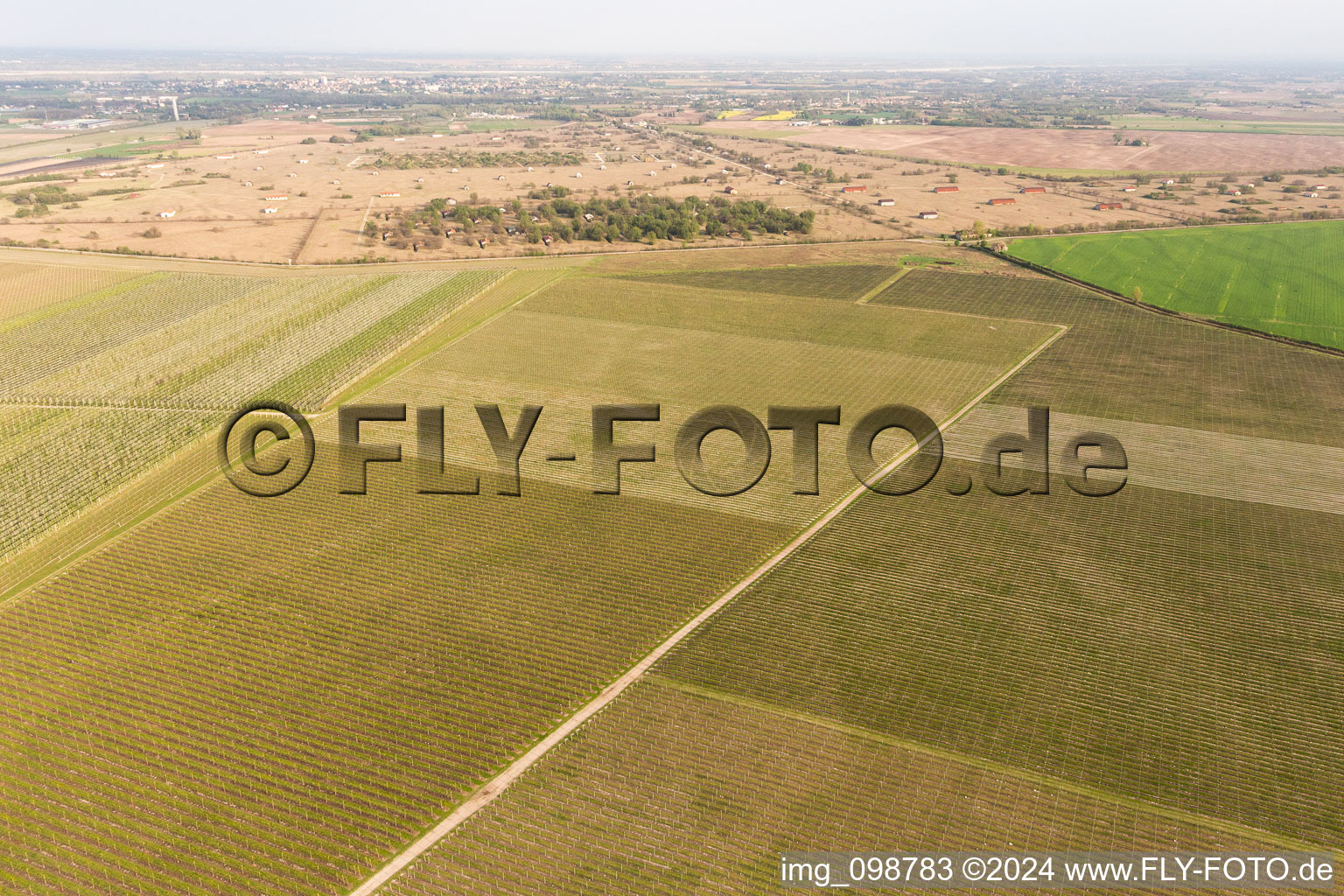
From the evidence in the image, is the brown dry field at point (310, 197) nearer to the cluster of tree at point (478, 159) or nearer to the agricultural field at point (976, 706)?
the cluster of tree at point (478, 159)

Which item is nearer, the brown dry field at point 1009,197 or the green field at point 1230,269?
the green field at point 1230,269

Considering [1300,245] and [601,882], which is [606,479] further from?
[1300,245]

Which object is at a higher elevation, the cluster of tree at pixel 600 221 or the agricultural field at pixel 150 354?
the cluster of tree at pixel 600 221

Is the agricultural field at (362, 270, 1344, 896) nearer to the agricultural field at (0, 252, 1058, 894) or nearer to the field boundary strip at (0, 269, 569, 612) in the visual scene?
the agricultural field at (0, 252, 1058, 894)

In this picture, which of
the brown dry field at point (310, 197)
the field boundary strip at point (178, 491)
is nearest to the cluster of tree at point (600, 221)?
the brown dry field at point (310, 197)

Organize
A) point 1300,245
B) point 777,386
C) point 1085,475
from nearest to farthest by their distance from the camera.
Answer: point 1085,475, point 777,386, point 1300,245

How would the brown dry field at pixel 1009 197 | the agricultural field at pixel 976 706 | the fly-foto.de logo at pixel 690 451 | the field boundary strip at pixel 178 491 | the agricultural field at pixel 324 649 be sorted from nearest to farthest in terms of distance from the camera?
the agricultural field at pixel 976 706
the agricultural field at pixel 324 649
the field boundary strip at pixel 178 491
the fly-foto.de logo at pixel 690 451
the brown dry field at pixel 1009 197

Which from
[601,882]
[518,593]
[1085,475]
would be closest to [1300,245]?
[1085,475]

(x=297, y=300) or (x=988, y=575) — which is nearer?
(x=988, y=575)
